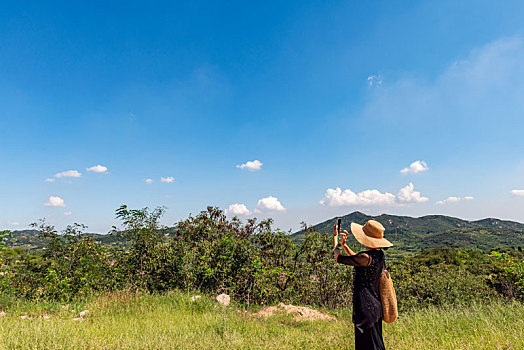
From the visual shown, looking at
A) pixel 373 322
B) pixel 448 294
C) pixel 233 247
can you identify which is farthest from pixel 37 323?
pixel 448 294

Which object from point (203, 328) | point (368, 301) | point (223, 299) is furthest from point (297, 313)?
point (368, 301)

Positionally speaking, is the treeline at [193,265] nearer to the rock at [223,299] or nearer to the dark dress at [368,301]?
the rock at [223,299]

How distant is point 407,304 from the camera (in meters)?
10.3

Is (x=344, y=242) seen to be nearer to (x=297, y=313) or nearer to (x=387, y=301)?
(x=387, y=301)

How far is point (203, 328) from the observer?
541 centimetres

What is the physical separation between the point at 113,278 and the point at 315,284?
20.3 ft

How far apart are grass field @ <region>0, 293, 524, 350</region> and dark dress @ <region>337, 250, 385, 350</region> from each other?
1.21 metres

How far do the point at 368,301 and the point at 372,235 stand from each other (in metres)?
0.86

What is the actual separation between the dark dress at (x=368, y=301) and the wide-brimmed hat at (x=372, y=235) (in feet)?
0.41

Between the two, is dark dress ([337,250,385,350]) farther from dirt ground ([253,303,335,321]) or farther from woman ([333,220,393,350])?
dirt ground ([253,303,335,321])

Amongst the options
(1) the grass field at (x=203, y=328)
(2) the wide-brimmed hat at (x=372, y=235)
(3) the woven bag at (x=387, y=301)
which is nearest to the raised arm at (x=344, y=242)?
(2) the wide-brimmed hat at (x=372, y=235)

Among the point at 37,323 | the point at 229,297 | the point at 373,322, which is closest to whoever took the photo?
the point at 373,322

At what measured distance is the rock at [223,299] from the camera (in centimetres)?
737

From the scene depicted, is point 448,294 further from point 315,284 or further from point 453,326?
point 453,326
